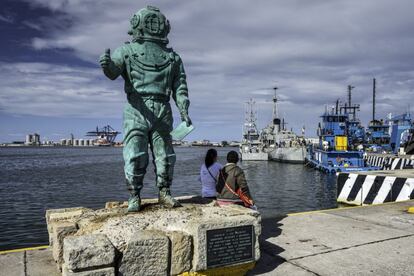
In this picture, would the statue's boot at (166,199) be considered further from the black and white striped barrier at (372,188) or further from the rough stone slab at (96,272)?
the black and white striped barrier at (372,188)

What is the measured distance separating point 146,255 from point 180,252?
37cm

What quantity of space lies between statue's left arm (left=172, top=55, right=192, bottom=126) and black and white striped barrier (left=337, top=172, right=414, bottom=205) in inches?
305

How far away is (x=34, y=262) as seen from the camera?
4492 millimetres

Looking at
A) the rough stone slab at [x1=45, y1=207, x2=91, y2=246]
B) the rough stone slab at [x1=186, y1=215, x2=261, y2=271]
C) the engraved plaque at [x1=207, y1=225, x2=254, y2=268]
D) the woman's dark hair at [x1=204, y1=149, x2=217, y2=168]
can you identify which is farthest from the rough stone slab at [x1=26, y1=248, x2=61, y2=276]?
the woman's dark hair at [x1=204, y1=149, x2=217, y2=168]

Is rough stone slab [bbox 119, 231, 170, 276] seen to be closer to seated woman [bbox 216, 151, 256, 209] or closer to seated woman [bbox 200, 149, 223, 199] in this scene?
seated woman [bbox 216, 151, 256, 209]

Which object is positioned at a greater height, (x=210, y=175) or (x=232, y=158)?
(x=232, y=158)

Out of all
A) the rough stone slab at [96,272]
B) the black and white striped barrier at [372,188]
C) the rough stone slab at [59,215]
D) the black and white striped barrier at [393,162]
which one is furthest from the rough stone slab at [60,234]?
the black and white striped barrier at [393,162]

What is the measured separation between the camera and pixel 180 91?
4.92 meters

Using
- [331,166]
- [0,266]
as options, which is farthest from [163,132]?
[331,166]

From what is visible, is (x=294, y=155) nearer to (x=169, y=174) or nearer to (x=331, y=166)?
(x=331, y=166)

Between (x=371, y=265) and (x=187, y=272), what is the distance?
7.64 feet

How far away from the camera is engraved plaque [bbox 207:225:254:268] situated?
3.71 meters

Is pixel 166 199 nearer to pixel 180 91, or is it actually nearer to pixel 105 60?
pixel 180 91

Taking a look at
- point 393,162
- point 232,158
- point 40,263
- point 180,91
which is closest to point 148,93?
point 180,91
